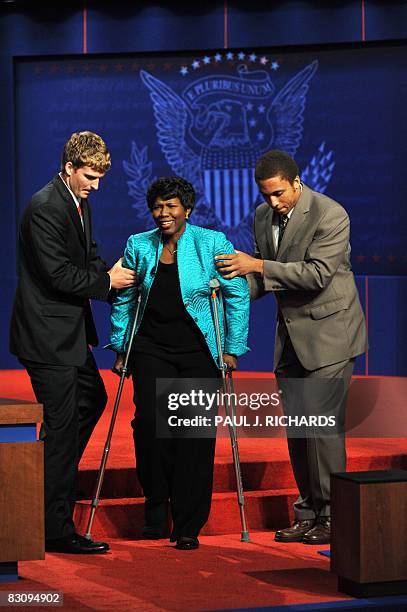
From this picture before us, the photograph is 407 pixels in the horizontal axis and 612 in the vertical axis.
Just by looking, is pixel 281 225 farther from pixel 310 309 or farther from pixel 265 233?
pixel 310 309

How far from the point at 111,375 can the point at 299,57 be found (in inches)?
115

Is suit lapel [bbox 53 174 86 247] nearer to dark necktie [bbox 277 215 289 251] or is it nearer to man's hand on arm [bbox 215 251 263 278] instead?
man's hand on arm [bbox 215 251 263 278]

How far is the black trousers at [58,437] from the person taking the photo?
4.56m

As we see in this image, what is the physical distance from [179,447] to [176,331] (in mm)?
489

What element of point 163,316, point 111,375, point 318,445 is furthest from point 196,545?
point 111,375

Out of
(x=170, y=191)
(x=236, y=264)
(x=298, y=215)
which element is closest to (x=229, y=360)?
(x=236, y=264)

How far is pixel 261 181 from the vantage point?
471 cm

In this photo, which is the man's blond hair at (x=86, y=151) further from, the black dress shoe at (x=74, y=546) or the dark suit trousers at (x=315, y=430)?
the black dress shoe at (x=74, y=546)

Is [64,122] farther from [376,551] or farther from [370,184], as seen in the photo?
[376,551]

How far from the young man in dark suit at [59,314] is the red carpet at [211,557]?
254 mm

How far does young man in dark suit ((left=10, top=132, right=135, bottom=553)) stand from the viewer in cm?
452

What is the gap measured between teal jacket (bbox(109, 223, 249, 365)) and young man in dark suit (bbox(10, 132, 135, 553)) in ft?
0.68

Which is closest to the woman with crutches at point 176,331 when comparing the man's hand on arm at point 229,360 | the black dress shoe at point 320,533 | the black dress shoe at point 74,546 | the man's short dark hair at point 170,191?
the man's short dark hair at point 170,191

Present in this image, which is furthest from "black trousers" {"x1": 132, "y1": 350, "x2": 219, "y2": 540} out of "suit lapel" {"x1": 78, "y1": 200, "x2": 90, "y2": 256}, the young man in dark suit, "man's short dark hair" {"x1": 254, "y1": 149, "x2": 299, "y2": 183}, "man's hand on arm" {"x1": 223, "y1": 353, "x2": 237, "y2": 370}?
"man's short dark hair" {"x1": 254, "y1": 149, "x2": 299, "y2": 183}
